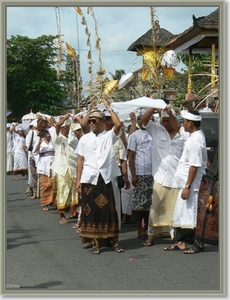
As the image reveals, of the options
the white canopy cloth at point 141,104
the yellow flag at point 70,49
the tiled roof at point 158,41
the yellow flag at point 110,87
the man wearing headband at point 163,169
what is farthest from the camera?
the tiled roof at point 158,41

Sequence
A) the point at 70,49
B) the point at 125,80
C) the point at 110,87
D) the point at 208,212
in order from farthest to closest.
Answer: the point at 125,80 < the point at 110,87 < the point at 70,49 < the point at 208,212

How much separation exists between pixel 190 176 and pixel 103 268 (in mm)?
1571

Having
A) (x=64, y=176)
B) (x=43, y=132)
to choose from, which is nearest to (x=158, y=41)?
(x=43, y=132)

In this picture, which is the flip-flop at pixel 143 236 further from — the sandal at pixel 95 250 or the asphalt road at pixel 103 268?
the sandal at pixel 95 250

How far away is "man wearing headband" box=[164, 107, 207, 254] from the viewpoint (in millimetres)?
7965

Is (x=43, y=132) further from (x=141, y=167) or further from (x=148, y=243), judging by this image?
(x=148, y=243)

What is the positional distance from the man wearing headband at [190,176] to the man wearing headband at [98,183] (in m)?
0.83

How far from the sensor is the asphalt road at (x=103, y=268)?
656cm

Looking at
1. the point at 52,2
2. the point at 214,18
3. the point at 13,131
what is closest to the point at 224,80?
the point at 52,2

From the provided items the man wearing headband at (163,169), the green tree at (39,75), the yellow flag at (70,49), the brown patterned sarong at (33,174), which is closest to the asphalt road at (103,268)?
the man wearing headband at (163,169)

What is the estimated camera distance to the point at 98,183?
27.2ft

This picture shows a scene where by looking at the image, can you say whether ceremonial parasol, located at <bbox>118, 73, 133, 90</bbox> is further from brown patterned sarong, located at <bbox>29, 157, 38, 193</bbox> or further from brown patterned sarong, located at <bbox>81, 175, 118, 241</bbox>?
brown patterned sarong, located at <bbox>81, 175, 118, 241</bbox>

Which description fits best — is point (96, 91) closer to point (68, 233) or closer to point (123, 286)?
point (68, 233)

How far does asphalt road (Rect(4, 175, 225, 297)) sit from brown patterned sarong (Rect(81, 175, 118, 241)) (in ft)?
0.97
